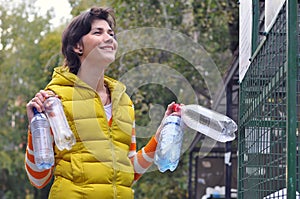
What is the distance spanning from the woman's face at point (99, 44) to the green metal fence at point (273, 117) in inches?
28.6

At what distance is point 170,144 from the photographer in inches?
124

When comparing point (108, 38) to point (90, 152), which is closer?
point (90, 152)

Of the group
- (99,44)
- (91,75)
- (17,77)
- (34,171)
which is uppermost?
(17,77)

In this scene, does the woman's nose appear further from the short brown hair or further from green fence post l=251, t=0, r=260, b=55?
green fence post l=251, t=0, r=260, b=55

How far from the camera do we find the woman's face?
10.4 ft

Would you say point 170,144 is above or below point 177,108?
below

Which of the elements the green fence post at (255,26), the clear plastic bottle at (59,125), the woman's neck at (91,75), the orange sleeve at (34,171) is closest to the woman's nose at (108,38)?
the woman's neck at (91,75)

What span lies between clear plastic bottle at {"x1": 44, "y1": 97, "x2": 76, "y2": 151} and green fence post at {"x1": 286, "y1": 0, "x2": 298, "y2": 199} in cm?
86

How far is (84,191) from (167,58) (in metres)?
11.4

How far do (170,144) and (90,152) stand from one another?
0.34 metres

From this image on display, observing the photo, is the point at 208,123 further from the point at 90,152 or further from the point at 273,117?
the point at 90,152

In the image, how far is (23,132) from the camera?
28.4 meters

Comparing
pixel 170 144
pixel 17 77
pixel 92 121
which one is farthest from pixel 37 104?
pixel 17 77

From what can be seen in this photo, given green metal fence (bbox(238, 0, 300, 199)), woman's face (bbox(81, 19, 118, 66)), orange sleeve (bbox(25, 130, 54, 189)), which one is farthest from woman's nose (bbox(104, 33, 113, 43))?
green metal fence (bbox(238, 0, 300, 199))
